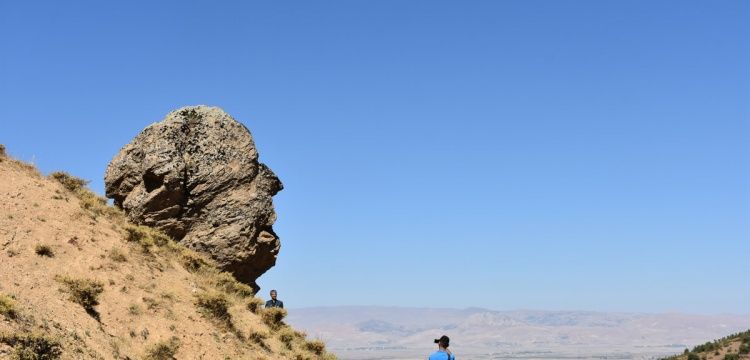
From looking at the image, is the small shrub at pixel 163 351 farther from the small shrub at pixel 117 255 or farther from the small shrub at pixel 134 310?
the small shrub at pixel 117 255

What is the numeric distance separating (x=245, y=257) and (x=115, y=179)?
535 centimetres

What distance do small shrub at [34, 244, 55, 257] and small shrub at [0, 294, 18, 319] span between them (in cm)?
400

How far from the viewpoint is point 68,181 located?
21219 millimetres

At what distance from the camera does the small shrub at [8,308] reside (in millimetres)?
11344

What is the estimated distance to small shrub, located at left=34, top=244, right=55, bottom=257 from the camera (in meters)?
15.5

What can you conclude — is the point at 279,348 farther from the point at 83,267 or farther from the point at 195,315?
the point at 83,267

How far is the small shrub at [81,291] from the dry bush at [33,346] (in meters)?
2.91

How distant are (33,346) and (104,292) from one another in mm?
4830

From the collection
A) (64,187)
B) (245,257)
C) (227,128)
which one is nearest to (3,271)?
(64,187)

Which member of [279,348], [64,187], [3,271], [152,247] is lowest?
[279,348]

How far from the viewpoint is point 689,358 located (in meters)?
61.4

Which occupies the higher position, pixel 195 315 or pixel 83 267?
pixel 83 267

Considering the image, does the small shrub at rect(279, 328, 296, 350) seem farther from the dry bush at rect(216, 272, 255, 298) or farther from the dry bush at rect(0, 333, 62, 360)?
the dry bush at rect(0, 333, 62, 360)

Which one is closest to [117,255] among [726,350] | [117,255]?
[117,255]
